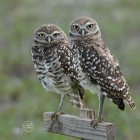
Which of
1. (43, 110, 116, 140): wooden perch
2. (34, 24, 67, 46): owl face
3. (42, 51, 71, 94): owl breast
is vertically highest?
(34, 24, 67, 46): owl face

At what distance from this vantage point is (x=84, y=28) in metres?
6.55

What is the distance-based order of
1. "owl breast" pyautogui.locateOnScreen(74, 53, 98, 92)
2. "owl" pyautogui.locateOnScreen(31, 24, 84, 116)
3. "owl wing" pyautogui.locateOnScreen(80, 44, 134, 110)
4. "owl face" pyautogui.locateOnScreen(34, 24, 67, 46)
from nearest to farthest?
"owl wing" pyautogui.locateOnScreen(80, 44, 134, 110), "owl breast" pyautogui.locateOnScreen(74, 53, 98, 92), "owl face" pyautogui.locateOnScreen(34, 24, 67, 46), "owl" pyautogui.locateOnScreen(31, 24, 84, 116)

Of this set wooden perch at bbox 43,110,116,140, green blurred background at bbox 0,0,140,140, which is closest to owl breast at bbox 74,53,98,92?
wooden perch at bbox 43,110,116,140

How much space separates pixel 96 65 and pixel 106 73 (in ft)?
0.53

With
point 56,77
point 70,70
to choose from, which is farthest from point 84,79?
point 56,77

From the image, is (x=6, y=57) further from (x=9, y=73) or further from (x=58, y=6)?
(x=58, y=6)

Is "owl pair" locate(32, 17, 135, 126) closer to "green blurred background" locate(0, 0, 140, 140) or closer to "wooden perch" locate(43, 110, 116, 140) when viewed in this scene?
"wooden perch" locate(43, 110, 116, 140)

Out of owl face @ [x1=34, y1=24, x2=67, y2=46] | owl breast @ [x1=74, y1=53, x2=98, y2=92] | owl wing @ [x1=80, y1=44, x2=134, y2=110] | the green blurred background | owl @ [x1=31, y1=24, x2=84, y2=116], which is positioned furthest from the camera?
the green blurred background

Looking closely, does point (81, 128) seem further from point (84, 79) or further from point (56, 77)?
point (56, 77)

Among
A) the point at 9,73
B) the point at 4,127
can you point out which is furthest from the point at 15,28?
the point at 4,127

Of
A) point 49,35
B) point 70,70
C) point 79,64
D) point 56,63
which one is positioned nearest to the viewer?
point 79,64

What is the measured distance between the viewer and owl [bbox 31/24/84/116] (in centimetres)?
711

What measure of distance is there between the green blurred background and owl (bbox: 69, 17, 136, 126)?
1740 mm

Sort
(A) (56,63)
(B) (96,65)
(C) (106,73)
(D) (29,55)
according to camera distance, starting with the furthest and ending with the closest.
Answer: (D) (29,55) < (A) (56,63) < (B) (96,65) < (C) (106,73)
